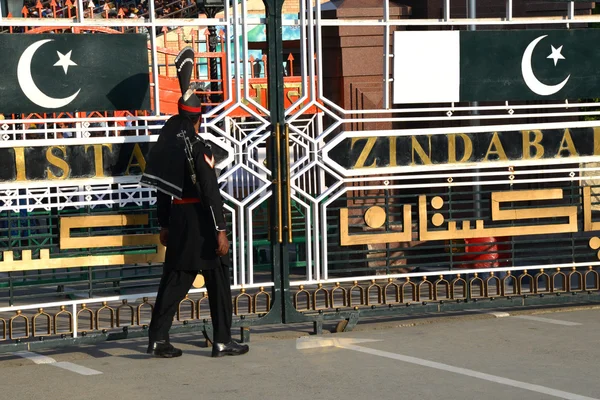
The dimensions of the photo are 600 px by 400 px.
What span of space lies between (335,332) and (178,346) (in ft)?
4.36

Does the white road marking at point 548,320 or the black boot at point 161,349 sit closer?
the black boot at point 161,349

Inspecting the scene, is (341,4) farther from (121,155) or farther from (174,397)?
(174,397)

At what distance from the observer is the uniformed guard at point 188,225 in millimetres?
8281

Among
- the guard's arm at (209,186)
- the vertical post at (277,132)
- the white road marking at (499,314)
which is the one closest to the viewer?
the guard's arm at (209,186)

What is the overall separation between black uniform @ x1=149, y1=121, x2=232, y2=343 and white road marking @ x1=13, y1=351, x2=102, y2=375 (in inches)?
21.4

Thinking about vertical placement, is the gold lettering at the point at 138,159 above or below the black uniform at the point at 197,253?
above

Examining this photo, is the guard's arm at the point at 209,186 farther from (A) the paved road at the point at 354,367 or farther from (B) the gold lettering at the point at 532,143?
(B) the gold lettering at the point at 532,143

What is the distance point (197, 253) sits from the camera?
8.32m

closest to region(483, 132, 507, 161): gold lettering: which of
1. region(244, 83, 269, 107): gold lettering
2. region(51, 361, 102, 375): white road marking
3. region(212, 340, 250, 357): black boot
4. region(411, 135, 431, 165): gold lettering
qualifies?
region(411, 135, 431, 165): gold lettering

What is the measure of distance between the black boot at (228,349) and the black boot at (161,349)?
0.32m

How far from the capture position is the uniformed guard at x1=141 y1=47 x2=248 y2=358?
8281mm

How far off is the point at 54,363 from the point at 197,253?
1347mm

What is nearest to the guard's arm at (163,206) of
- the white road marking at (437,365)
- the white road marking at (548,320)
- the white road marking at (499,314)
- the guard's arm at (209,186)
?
the guard's arm at (209,186)

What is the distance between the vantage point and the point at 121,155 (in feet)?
28.7
